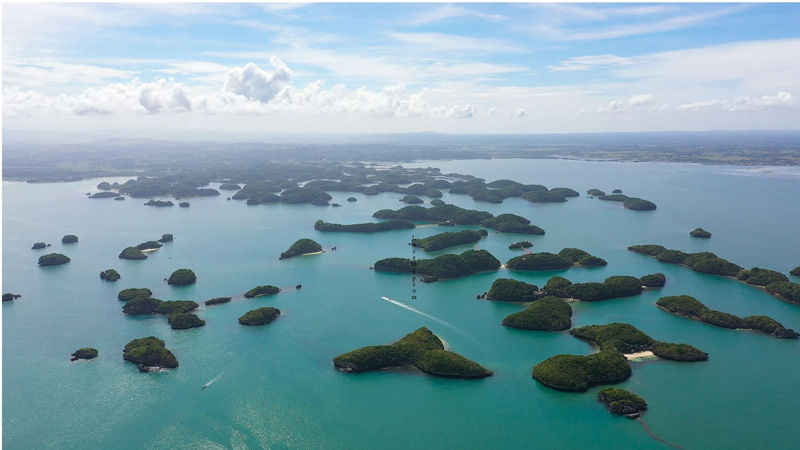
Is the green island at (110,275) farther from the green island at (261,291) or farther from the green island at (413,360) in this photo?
the green island at (413,360)

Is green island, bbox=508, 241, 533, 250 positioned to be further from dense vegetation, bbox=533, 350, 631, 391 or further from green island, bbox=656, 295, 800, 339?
dense vegetation, bbox=533, 350, 631, 391

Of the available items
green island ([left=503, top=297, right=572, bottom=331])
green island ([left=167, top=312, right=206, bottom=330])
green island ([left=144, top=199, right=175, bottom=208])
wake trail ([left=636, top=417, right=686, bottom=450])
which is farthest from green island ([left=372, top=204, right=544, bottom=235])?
wake trail ([left=636, top=417, right=686, bottom=450])

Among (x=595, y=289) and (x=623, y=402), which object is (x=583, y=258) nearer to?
(x=595, y=289)

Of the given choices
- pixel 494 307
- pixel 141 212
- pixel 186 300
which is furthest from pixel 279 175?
pixel 494 307

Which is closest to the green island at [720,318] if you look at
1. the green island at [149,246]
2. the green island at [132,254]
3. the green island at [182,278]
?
the green island at [182,278]

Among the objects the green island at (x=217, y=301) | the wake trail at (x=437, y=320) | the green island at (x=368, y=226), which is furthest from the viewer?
the green island at (x=368, y=226)

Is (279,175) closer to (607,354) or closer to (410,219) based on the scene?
(410,219)
